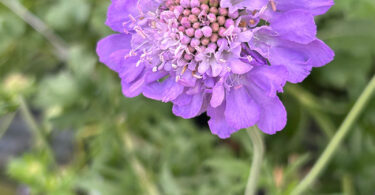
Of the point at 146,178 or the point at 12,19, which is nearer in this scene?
the point at 146,178

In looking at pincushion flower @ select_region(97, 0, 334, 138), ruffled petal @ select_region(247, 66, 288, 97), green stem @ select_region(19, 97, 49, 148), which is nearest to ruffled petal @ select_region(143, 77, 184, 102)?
pincushion flower @ select_region(97, 0, 334, 138)

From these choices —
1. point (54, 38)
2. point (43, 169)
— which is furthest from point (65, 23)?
point (43, 169)

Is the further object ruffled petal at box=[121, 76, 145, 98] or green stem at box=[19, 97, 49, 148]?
green stem at box=[19, 97, 49, 148]

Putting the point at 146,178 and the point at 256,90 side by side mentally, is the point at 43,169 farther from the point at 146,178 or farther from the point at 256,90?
the point at 256,90

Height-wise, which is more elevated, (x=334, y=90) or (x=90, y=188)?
(x=90, y=188)

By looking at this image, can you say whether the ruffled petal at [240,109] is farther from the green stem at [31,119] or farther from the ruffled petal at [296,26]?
the green stem at [31,119]

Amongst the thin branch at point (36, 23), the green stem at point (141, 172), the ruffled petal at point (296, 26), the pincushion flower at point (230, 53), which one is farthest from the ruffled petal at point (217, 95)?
the thin branch at point (36, 23)

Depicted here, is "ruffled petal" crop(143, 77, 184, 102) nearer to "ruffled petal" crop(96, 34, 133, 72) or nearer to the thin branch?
"ruffled petal" crop(96, 34, 133, 72)
